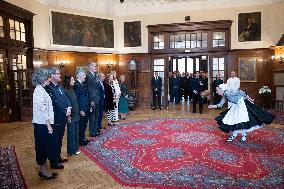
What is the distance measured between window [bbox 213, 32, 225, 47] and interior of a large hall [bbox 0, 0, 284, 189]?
5 centimetres

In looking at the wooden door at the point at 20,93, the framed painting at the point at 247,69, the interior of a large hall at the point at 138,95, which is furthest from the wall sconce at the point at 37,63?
the framed painting at the point at 247,69

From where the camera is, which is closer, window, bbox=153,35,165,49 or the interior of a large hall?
the interior of a large hall

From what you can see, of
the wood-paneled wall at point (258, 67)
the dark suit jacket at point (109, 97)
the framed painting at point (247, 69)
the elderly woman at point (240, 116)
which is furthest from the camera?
the framed painting at point (247, 69)

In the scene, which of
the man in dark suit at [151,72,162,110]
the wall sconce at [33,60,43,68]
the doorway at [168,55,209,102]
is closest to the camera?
the wall sconce at [33,60,43,68]

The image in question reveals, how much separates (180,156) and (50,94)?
2.80 metres

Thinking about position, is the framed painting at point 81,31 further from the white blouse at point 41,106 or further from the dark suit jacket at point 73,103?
the white blouse at point 41,106

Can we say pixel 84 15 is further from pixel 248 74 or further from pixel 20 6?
pixel 248 74

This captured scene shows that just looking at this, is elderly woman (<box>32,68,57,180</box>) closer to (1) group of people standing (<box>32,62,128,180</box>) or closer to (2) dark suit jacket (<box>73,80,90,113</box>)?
(1) group of people standing (<box>32,62,128,180</box>)

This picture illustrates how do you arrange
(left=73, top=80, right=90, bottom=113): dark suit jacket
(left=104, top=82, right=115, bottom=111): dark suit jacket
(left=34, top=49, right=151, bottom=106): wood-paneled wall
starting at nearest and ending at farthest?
(left=73, top=80, right=90, bottom=113): dark suit jacket
(left=104, top=82, right=115, bottom=111): dark suit jacket
(left=34, top=49, right=151, bottom=106): wood-paneled wall

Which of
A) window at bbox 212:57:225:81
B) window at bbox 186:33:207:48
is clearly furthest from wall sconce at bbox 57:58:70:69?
window at bbox 212:57:225:81

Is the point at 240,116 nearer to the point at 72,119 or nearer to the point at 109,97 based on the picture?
the point at 72,119

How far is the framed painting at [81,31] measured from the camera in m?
12.5

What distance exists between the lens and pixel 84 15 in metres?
13.5

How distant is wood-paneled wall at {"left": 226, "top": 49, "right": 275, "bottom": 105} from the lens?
12883mm
